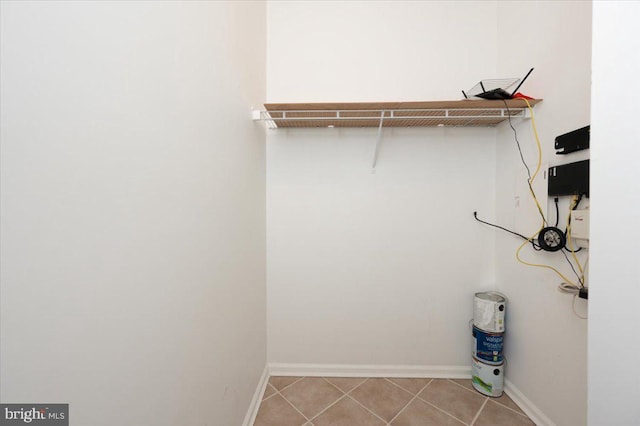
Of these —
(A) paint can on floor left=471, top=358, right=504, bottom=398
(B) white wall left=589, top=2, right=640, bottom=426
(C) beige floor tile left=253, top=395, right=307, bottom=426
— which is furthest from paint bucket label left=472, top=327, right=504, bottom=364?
(C) beige floor tile left=253, top=395, right=307, bottom=426

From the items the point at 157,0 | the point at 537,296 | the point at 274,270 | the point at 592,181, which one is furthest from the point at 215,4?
the point at 537,296

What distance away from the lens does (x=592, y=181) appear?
0.62 metres

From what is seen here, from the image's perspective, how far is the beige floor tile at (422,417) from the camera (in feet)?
4.70

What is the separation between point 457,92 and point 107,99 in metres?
2.09

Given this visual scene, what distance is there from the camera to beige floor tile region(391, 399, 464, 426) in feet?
4.70

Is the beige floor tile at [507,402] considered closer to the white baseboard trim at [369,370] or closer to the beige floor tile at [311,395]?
the white baseboard trim at [369,370]

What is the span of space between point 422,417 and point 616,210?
1.54 metres

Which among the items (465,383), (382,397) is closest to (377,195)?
(382,397)

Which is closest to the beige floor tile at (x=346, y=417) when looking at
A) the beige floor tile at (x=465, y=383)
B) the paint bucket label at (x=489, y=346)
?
the beige floor tile at (x=465, y=383)

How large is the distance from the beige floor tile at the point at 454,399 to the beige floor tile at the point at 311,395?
24.1 inches

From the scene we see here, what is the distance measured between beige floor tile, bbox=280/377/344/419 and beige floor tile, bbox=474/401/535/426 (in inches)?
34.1

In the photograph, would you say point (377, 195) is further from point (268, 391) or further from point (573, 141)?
point (268, 391)

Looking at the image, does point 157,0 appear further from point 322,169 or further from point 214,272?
point 322,169

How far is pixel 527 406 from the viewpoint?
4.95 feet
